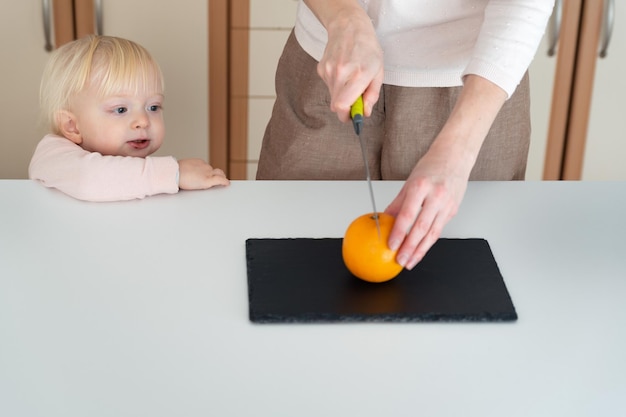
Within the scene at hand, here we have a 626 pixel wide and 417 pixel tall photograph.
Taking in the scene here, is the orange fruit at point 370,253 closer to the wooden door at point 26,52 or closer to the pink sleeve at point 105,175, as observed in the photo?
the pink sleeve at point 105,175

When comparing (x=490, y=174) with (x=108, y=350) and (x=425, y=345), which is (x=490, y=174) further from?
(x=108, y=350)

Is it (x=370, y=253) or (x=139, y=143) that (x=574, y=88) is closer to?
(x=139, y=143)

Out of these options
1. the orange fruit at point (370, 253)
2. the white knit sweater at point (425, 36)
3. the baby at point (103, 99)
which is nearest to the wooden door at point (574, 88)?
the white knit sweater at point (425, 36)

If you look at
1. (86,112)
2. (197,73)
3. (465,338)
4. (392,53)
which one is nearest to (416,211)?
(465,338)

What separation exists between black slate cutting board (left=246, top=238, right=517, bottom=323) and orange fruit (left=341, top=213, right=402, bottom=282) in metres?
0.02

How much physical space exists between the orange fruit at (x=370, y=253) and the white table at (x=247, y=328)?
83mm

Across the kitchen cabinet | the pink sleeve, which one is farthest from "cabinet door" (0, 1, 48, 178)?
the pink sleeve

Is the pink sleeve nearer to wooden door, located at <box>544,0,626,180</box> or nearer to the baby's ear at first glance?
the baby's ear

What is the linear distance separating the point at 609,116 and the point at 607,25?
0.30m

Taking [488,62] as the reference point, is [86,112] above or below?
below

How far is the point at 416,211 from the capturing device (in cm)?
111

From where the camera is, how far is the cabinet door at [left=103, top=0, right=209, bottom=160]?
2.65 metres

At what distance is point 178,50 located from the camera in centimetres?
271

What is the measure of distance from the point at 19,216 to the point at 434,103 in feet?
2.51
